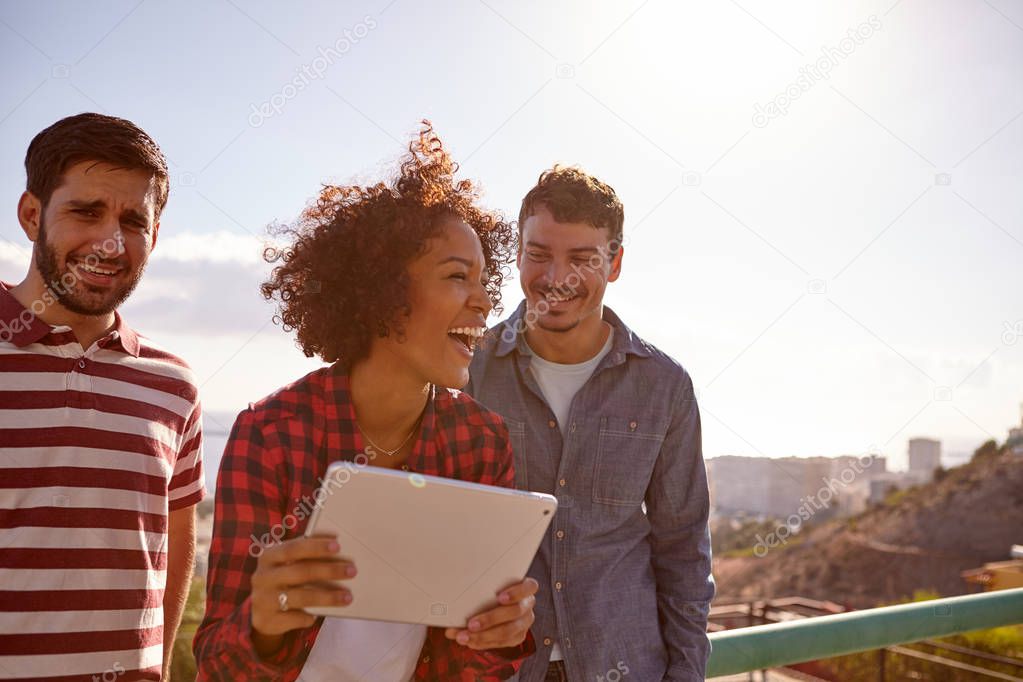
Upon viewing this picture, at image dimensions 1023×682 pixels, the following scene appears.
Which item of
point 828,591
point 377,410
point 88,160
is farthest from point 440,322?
point 828,591

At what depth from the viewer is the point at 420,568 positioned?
5.69ft

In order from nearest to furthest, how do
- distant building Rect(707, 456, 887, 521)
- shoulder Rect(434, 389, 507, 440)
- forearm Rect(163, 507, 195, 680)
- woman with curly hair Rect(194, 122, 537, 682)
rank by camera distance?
woman with curly hair Rect(194, 122, 537, 682) < shoulder Rect(434, 389, 507, 440) < forearm Rect(163, 507, 195, 680) < distant building Rect(707, 456, 887, 521)

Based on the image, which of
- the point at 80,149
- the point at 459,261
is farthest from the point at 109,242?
the point at 459,261

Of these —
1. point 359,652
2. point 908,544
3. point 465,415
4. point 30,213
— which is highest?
point 908,544

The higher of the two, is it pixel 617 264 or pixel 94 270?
Answer: pixel 617 264

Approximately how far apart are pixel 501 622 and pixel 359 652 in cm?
39

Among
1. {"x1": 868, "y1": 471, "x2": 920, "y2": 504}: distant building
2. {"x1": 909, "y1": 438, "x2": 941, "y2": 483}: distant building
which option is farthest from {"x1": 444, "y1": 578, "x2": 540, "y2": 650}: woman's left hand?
{"x1": 909, "y1": 438, "x2": 941, "y2": 483}: distant building

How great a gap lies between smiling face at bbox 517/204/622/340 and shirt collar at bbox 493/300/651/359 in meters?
0.05

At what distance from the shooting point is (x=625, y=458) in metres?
2.81

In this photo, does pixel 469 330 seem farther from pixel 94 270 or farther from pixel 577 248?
pixel 94 270

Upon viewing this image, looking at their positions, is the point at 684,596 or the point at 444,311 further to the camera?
the point at 684,596

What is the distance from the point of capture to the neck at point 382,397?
2240 millimetres

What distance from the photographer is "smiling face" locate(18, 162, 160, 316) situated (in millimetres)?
2354

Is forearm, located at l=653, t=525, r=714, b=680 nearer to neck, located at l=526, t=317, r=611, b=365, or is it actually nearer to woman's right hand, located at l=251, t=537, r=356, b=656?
neck, located at l=526, t=317, r=611, b=365
